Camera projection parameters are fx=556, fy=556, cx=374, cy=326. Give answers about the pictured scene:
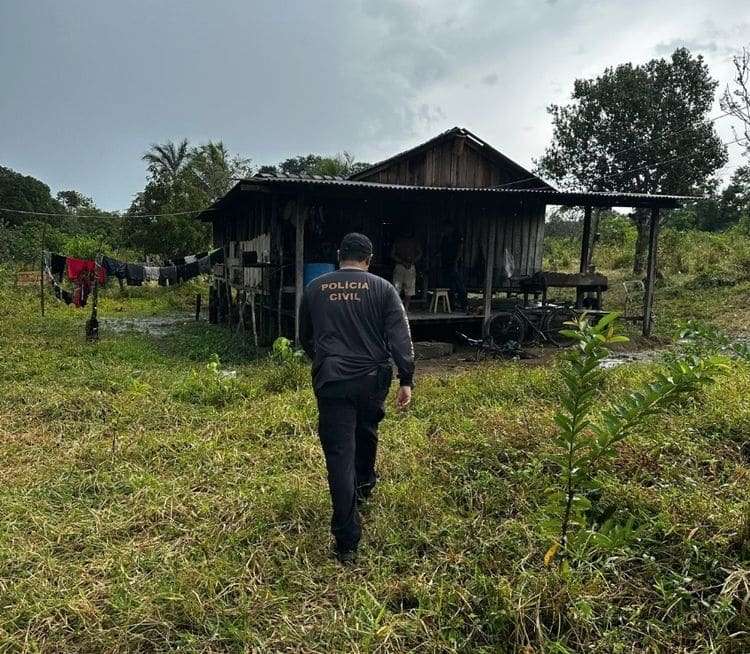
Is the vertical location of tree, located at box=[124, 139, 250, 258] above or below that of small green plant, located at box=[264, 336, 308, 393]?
above

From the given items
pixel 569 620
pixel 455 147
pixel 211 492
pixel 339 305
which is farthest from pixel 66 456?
pixel 455 147

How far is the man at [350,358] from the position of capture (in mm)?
3035

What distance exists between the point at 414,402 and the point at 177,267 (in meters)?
9.96

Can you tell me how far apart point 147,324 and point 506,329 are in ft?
30.4

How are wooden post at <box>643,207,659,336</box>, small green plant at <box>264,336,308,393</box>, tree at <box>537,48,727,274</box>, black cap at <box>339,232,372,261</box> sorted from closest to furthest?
black cap at <box>339,232,372,261</box> < small green plant at <box>264,336,308,393</box> < wooden post at <box>643,207,659,336</box> < tree at <box>537,48,727,274</box>

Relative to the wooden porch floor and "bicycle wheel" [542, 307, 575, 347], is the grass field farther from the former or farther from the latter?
"bicycle wheel" [542, 307, 575, 347]

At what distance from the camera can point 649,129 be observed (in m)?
18.2

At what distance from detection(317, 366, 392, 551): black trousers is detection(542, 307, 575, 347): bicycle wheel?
24.9 feet

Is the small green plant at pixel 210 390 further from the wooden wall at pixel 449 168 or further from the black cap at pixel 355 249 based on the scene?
the wooden wall at pixel 449 168

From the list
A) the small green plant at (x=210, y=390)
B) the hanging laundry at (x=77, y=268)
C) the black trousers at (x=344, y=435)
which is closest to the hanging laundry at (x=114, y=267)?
the hanging laundry at (x=77, y=268)

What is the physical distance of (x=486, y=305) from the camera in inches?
402

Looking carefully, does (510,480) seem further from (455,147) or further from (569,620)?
(455,147)

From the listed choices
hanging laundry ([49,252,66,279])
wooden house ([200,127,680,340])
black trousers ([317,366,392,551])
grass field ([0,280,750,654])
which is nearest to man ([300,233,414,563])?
black trousers ([317,366,392,551])

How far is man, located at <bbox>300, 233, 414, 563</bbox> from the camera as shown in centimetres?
304
